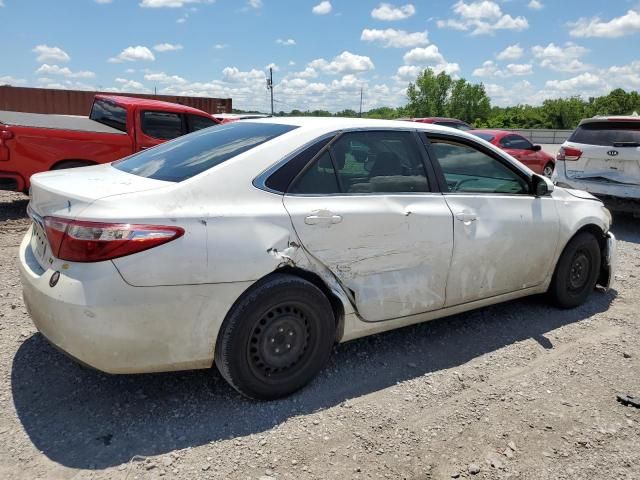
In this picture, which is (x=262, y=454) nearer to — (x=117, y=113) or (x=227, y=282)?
(x=227, y=282)

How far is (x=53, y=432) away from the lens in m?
2.62

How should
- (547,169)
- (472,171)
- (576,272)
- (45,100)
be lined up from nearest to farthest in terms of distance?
(472,171) → (576,272) → (547,169) → (45,100)

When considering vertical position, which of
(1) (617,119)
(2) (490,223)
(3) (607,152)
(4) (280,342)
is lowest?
(4) (280,342)

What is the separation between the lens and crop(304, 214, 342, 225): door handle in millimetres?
2904

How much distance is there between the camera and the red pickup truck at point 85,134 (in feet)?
22.5

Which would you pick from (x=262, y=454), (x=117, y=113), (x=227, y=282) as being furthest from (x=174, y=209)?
(x=117, y=113)

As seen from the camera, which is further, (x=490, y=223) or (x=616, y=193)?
(x=616, y=193)

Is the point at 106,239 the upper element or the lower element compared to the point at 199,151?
lower

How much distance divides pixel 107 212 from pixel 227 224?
57cm

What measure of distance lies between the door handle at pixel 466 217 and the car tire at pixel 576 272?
48.5 inches

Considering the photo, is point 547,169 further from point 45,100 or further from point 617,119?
point 45,100

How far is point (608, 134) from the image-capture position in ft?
24.9

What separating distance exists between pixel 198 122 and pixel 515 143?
308 inches

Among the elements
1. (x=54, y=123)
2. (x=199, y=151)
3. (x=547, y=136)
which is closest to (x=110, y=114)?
(x=54, y=123)
